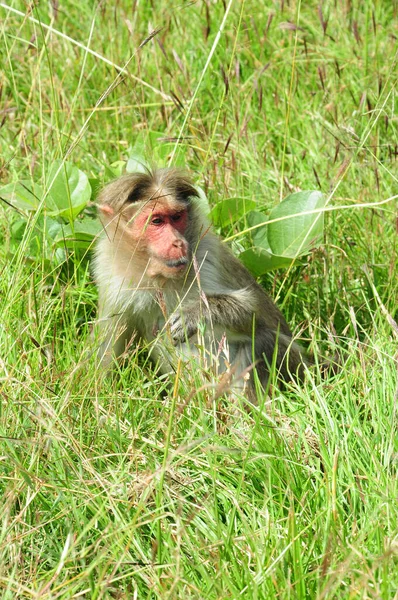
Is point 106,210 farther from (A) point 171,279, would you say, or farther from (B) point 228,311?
(B) point 228,311

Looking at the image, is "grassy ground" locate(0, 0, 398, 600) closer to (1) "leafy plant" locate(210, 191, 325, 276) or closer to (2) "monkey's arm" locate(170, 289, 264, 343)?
(1) "leafy plant" locate(210, 191, 325, 276)

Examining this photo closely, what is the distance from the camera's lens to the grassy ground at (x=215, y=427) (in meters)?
3.11

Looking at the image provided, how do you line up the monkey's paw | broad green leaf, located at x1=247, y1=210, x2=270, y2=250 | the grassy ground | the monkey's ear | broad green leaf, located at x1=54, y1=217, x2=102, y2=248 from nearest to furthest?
the grassy ground, the monkey's paw, the monkey's ear, broad green leaf, located at x1=54, y1=217, x2=102, y2=248, broad green leaf, located at x1=247, y1=210, x2=270, y2=250

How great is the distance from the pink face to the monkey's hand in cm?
22

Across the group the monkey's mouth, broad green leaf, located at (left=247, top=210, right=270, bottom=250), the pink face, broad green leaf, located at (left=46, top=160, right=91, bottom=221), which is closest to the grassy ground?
broad green leaf, located at (left=247, top=210, right=270, bottom=250)

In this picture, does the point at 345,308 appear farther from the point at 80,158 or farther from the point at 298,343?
the point at 80,158

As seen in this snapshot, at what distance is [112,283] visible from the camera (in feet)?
16.9

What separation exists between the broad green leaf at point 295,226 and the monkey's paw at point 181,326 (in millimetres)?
892

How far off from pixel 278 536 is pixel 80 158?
151 inches

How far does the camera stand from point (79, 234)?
540cm

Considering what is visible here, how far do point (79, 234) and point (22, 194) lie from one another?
403 millimetres

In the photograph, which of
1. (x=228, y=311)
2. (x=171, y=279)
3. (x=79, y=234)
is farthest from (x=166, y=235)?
(x=79, y=234)

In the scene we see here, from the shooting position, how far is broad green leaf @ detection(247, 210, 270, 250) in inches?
223

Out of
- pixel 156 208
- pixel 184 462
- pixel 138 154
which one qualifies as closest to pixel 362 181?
pixel 138 154
